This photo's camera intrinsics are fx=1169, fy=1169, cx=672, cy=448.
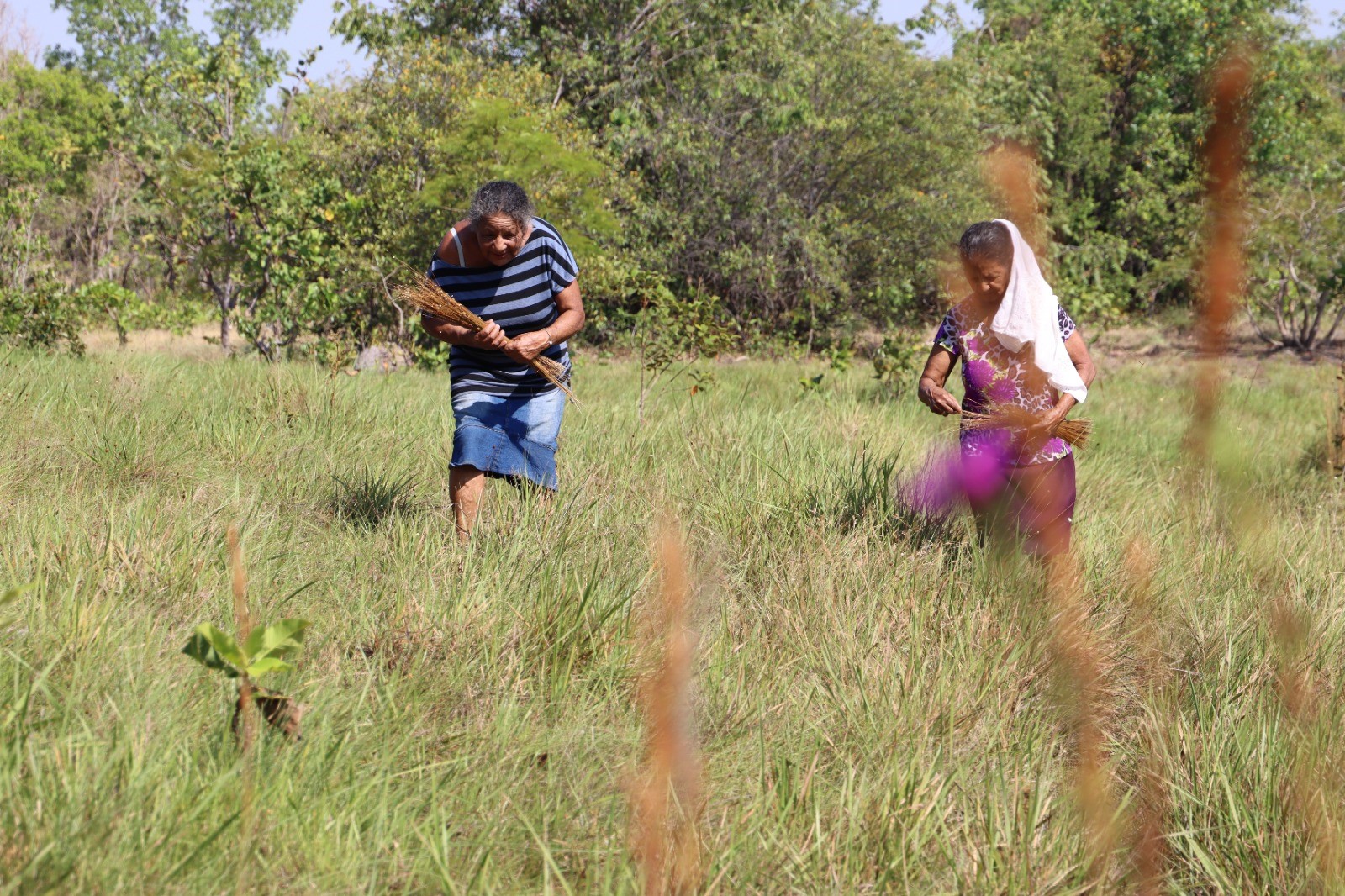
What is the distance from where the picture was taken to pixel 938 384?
4289 millimetres

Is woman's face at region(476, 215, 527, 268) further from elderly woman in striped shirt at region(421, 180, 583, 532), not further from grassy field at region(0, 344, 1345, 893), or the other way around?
grassy field at region(0, 344, 1345, 893)

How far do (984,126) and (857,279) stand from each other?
4838 millimetres

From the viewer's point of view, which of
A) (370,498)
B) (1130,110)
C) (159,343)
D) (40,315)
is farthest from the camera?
(1130,110)

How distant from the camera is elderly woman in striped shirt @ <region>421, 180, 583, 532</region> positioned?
4.27 metres

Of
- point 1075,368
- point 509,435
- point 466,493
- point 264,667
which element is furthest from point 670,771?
point 1075,368

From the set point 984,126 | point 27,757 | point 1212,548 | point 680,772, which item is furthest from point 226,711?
point 984,126

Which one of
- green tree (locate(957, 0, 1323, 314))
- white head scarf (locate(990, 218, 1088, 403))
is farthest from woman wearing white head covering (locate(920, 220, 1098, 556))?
green tree (locate(957, 0, 1323, 314))

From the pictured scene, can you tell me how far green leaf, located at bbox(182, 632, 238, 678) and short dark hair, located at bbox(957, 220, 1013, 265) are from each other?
9.27 ft

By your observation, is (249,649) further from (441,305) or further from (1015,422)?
(1015,422)

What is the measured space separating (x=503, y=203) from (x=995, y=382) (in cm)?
188

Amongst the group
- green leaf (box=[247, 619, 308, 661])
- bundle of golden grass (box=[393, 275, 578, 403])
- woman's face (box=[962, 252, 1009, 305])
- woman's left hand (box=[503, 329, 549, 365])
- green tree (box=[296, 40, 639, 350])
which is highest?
green tree (box=[296, 40, 639, 350])

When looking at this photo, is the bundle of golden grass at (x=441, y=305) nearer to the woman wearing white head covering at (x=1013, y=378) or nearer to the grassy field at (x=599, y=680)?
the grassy field at (x=599, y=680)

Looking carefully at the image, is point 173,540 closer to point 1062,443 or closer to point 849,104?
point 1062,443

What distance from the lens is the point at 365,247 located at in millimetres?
11938
